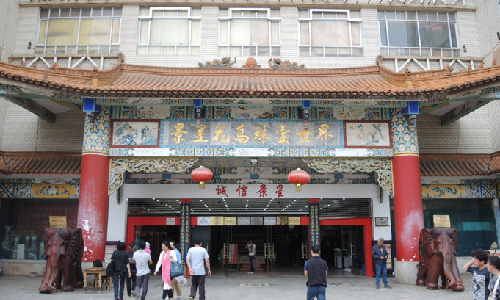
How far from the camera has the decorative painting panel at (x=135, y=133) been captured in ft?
36.3

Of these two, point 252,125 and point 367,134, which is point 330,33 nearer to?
point 367,134

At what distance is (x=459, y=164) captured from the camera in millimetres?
13086

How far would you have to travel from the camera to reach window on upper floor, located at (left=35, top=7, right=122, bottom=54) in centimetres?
1479

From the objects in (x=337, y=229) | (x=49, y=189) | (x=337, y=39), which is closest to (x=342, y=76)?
(x=337, y=39)

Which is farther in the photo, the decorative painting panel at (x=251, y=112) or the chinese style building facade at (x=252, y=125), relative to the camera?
the decorative painting panel at (x=251, y=112)

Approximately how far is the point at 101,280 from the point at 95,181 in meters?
2.45

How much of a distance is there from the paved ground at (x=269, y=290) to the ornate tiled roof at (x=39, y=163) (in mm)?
3111

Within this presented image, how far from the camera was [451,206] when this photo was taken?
13.4 metres

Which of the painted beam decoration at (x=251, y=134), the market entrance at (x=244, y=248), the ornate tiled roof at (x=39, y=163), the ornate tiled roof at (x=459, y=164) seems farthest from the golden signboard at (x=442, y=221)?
the ornate tiled roof at (x=39, y=163)

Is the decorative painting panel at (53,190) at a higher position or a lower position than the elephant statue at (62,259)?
higher

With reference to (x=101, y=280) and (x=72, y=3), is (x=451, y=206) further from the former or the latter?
(x=72, y=3)

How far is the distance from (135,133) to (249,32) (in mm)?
6235

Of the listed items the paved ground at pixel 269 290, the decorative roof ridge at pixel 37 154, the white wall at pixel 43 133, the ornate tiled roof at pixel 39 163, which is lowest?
the paved ground at pixel 269 290

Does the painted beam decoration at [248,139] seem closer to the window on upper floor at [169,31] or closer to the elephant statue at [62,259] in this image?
the elephant statue at [62,259]
